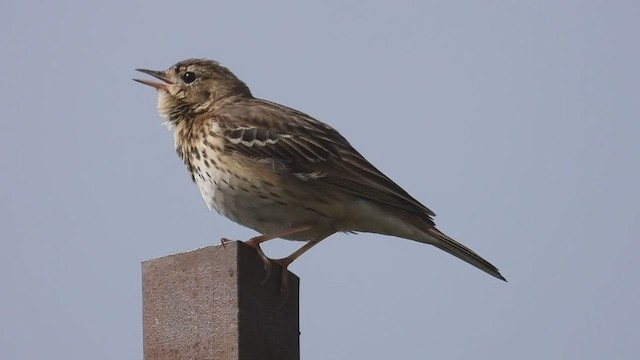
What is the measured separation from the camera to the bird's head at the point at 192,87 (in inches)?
432

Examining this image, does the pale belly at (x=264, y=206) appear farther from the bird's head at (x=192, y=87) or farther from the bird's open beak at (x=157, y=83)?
the bird's open beak at (x=157, y=83)

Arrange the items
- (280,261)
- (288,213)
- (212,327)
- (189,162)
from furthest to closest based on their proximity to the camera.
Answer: (189,162)
(288,213)
(280,261)
(212,327)

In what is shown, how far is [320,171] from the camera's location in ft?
32.4

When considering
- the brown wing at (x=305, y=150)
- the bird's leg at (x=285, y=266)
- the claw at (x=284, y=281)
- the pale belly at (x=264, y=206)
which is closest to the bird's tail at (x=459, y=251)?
the brown wing at (x=305, y=150)

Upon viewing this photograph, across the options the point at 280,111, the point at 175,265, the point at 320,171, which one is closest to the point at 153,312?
the point at 175,265

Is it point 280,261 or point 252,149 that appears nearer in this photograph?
point 280,261

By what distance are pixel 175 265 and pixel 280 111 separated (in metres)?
4.11

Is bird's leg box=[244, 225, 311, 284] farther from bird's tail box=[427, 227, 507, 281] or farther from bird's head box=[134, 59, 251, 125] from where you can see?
bird's head box=[134, 59, 251, 125]

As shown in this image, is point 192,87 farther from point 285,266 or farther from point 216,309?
point 216,309

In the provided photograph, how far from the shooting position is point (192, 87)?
36.8 feet

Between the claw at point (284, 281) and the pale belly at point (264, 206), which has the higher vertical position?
the pale belly at point (264, 206)

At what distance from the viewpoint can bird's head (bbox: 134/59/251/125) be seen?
10961mm

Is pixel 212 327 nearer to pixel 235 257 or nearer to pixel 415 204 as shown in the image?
pixel 235 257

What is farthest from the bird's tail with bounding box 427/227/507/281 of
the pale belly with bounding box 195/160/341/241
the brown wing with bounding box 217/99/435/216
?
the pale belly with bounding box 195/160/341/241
